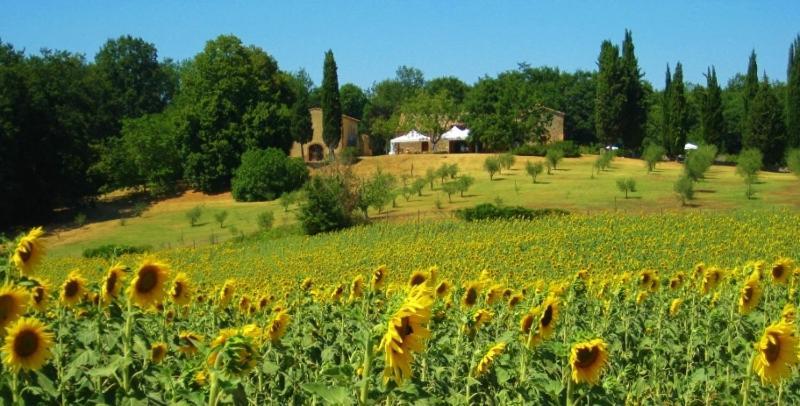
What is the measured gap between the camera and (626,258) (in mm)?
17688

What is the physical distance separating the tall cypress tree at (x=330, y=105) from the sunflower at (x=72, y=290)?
183 feet

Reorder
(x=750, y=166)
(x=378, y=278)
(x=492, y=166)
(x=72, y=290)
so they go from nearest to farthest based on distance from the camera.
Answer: (x=72, y=290) < (x=378, y=278) < (x=750, y=166) < (x=492, y=166)

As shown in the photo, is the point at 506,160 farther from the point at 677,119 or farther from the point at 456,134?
the point at 456,134

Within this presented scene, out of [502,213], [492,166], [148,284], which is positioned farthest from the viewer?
[492,166]

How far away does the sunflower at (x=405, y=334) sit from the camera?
2.34m

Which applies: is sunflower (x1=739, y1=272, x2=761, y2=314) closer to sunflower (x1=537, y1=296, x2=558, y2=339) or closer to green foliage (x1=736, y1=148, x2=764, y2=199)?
sunflower (x1=537, y1=296, x2=558, y2=339)

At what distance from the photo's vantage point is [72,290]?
395 cm

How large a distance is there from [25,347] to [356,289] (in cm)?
299

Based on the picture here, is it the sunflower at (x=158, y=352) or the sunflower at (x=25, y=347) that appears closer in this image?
the sunflower at (x=25, y=347)

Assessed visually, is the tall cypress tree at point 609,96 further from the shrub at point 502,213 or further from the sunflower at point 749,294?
the sunflower at point 749,294

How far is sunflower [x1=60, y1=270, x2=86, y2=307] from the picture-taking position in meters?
3.88

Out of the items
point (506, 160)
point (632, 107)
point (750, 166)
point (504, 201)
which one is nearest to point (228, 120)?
point (506, 160)

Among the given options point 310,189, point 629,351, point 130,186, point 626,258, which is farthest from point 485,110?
point 629,351

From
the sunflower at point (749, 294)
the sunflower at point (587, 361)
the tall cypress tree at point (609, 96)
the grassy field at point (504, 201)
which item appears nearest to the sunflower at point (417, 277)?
the sunflower at point (749, 294)
